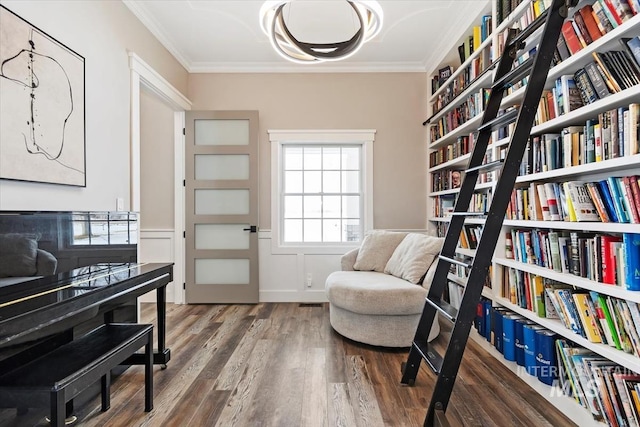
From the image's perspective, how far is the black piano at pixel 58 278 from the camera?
1214 millimetres


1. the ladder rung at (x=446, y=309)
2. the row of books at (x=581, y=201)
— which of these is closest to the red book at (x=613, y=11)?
the row of books at (x=581, y=201)

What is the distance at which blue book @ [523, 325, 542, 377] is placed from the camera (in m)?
1.95

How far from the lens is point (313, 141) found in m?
4.08

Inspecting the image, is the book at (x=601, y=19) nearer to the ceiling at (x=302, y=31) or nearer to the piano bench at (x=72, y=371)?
the ceiling at (x=302, y=31)

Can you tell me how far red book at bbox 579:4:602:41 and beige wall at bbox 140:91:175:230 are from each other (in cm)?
402

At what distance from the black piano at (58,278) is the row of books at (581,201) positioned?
2.36m

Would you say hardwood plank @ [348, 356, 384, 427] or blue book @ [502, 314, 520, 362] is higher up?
blue book @ [502, 314, 520, 362]

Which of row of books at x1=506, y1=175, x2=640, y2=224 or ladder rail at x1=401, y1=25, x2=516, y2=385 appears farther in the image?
ladder rail at x1=401, y1=25, x2=516, y2=385

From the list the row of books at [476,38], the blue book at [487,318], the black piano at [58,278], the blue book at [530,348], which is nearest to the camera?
the black piano at [58,278]

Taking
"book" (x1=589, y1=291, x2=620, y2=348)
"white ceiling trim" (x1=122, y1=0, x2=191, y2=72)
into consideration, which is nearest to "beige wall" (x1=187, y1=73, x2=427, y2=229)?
"white ceiling trim" (x1=122, y1=0, x2=191, y2=72)

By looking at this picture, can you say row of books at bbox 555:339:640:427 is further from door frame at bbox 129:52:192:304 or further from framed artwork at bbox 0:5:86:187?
door frame at bbox 129:52:192:304

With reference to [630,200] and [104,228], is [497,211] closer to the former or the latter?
[630,200]

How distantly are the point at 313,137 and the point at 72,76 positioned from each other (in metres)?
2.46

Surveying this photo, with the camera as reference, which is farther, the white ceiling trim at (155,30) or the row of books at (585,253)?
the white ceiling trim at (155,30)
